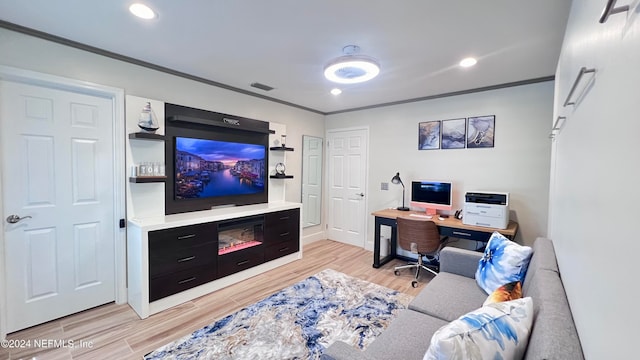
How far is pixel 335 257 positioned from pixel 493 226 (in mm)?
2198

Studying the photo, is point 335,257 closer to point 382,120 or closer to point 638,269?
point 382,120

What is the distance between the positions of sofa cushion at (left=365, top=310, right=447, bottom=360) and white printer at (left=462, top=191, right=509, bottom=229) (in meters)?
1.78

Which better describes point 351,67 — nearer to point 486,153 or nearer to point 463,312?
point 463,312

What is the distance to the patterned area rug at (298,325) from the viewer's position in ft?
6.59

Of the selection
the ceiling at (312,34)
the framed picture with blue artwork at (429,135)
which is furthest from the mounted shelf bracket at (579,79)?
the framed picture with blue artwork at (429,135)

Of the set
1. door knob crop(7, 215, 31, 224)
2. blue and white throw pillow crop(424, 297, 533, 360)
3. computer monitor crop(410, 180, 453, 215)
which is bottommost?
blue and white throw pillow crop(424, 297, 533, 360)

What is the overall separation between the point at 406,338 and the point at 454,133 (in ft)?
9.91

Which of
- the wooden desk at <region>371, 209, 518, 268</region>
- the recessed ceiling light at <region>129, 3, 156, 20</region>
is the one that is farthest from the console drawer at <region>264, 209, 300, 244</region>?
the recessed ceiling light at <region>129, 3, 156, 20</region>

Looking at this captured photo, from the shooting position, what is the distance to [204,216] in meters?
2.94

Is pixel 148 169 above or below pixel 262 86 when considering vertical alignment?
below

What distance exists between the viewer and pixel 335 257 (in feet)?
13.5

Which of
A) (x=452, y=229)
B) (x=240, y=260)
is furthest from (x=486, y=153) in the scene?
(x=240, y=260)

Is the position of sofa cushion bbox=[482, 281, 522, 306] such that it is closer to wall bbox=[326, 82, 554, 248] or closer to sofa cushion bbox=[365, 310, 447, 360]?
sofa cushion bbox=[365, 310, 447, 360]

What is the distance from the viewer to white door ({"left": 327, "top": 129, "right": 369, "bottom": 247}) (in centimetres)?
462
